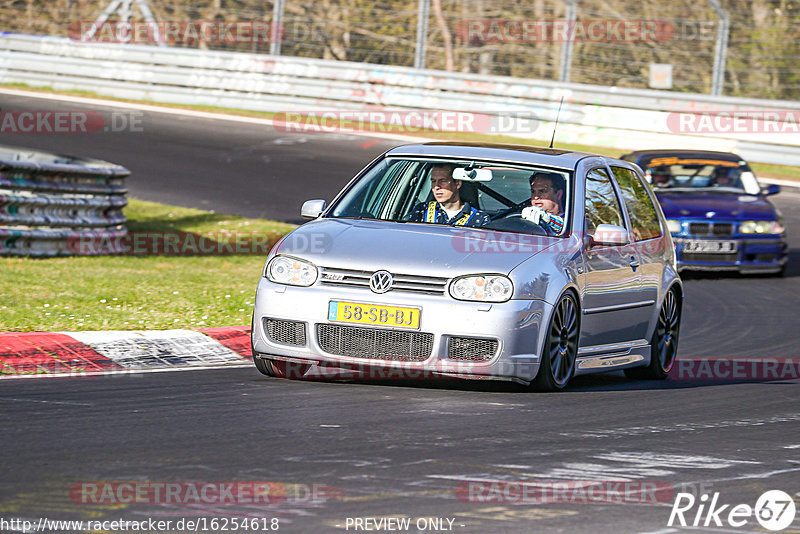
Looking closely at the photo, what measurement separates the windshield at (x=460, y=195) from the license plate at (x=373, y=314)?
1040 millimetres

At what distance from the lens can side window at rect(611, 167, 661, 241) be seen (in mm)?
9859

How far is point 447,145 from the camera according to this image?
956cm

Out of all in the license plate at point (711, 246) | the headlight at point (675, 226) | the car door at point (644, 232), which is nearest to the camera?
the car door at point (644, 232)

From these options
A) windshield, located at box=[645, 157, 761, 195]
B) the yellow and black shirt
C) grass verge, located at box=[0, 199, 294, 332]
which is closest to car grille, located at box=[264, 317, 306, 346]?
the yellow and black shirt

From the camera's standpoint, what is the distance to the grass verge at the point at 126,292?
1017 centimetres

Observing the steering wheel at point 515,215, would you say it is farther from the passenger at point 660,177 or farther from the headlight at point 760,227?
the passenger at point 660,177

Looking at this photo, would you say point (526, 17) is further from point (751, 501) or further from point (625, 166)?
point (751, 501)

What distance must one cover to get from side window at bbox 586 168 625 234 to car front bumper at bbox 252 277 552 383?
1.25m

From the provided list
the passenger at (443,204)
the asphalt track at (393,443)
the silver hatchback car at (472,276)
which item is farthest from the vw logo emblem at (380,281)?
the passenger at (443,204)

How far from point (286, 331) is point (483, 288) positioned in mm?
1133

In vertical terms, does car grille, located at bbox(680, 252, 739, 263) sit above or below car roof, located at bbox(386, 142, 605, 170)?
below

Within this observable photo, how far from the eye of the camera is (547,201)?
29.4 feet

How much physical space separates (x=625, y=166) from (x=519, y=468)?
456 cm

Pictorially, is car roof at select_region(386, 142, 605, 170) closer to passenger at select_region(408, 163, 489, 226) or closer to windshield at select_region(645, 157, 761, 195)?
passenger at select_region(408, 163, 489, 226)
